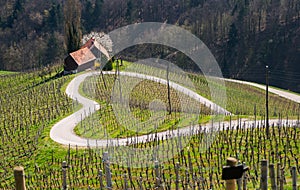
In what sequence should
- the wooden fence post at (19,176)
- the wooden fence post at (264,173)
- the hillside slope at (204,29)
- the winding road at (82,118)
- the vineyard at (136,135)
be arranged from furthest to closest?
the hillside slope at (204,29)
the winding road at (82,118)
the vineyard at (136,135)
the wooden fence post at (264,173)
the wooden fence post at (19,176)

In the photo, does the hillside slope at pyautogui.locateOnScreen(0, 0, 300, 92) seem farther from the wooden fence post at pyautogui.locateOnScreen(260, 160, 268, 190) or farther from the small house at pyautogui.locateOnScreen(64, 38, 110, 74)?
the wooden fence post at pyautogui.locateOnScreen(260, 160, 268, 190)

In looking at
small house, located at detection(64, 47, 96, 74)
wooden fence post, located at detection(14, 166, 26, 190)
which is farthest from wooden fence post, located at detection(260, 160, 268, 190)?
small house, located at detection(64, 47, 96, 74)

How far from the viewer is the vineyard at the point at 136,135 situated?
1908 centimetres

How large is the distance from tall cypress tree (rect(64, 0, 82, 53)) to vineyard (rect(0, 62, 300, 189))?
7.33m

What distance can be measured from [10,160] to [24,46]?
7122 cm

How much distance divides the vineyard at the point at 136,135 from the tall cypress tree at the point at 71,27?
7.33m

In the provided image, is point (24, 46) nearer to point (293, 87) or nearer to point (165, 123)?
point (293, 87)

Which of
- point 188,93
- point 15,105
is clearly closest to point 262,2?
point 188,93

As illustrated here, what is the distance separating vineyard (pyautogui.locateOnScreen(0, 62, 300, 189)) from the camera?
62.6 ft

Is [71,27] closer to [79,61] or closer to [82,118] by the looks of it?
[79,61]

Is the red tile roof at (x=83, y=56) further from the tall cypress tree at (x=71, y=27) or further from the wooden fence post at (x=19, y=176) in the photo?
the wooden fence post at (x=19, y=176)

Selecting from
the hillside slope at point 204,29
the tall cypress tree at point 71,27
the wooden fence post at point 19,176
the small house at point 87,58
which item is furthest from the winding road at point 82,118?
the hillside slope at point 204,29

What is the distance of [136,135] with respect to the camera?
27812 mm

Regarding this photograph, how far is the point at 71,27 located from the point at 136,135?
26952 millimetres
